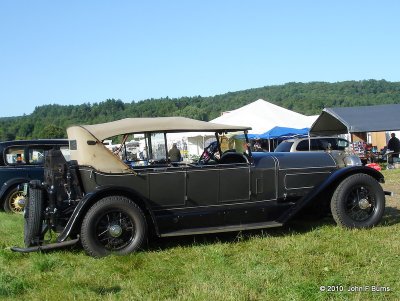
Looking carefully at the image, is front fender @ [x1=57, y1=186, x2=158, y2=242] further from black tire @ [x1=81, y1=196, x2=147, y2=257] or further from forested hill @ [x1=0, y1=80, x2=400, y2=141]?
forested hill @ [x1=0, y1=80, x2=400, y2=141]

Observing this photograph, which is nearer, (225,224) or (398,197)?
(225,224)

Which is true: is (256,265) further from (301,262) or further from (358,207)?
(358,207)

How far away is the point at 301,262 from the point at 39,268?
2569 mm

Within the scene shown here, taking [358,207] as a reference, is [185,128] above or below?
above

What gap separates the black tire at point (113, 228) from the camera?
494 centimetres

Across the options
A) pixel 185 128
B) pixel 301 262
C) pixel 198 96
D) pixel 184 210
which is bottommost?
pixel 301 262

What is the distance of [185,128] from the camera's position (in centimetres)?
564

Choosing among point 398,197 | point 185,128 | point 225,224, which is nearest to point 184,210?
point 225,224

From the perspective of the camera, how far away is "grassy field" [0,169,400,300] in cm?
364

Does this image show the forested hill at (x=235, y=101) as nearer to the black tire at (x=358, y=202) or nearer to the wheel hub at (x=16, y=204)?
the wheel hub at (x=16, y=204)

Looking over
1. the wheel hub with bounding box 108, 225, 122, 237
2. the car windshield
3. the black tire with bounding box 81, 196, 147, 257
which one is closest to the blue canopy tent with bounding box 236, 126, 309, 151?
the car windshield

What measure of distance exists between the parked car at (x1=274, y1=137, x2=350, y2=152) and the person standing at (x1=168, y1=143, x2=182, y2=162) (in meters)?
9.77

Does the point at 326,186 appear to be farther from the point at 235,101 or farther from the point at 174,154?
the point at 235,101

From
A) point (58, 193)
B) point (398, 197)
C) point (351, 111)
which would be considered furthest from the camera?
point (351, 111)
